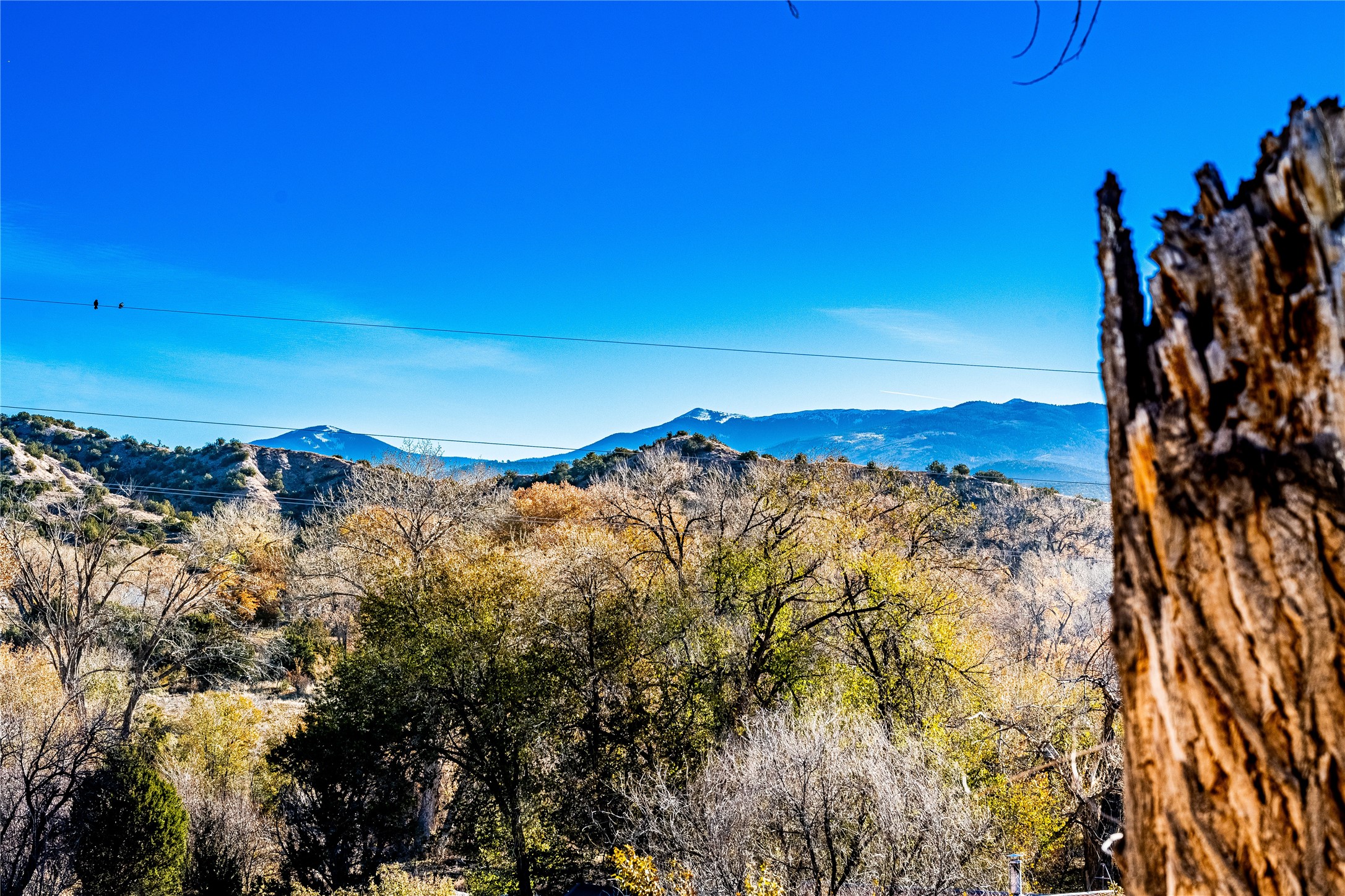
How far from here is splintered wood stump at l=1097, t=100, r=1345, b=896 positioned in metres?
1.04

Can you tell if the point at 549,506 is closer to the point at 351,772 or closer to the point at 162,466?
the point at 351,772

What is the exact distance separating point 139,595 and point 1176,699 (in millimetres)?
43058

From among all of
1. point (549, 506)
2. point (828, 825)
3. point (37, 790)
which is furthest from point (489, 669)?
A: point (549, 506)

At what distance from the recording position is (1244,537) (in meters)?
1.08

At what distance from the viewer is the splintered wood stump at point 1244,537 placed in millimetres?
1040

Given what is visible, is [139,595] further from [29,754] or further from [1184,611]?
[1184,611]

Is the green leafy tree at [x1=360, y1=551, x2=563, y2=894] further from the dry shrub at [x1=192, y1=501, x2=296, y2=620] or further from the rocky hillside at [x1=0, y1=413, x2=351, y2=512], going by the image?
the rocky hillside at [x1=0, y1=413, x2=351, y2=512]

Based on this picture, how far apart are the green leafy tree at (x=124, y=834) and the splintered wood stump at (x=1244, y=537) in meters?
16.4

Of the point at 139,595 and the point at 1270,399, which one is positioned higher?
the point at 1270,399

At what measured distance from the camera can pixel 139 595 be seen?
35.7 m

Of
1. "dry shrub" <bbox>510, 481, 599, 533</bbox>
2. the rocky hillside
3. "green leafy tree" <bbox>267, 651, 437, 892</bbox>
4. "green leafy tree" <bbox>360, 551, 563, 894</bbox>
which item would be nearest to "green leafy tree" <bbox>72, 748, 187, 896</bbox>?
"green leafy tree" <bbox>267, 651, 437, 892</bbox>

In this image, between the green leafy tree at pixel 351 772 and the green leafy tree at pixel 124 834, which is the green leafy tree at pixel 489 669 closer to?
the green leafy tree at pixel 351 772

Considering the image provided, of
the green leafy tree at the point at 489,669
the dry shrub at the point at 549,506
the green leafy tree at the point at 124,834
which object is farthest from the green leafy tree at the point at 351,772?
the dry shrub at the point at 549,506

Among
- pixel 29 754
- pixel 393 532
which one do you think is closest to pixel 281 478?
pixel 393 532
